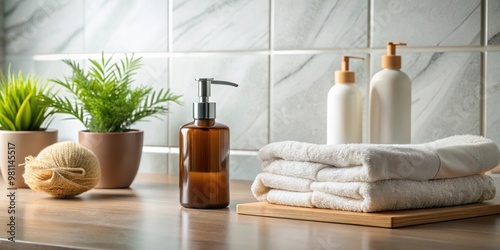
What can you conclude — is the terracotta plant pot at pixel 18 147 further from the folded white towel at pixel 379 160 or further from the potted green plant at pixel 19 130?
the folded white towel at pixel 379 160

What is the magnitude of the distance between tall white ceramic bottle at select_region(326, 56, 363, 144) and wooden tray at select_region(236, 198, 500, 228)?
220 mm

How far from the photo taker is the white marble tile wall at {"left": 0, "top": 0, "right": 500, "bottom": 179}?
4.48 feet

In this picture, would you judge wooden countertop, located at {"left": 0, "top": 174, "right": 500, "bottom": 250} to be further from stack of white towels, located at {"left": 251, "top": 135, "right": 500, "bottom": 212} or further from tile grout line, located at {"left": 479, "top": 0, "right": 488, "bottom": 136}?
tile grout line, located at {"left": 479, "top": 0, "right": 488, "bottom": 136}

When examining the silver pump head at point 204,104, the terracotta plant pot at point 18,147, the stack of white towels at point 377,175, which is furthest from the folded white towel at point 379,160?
the terracotta plant pot at point 18,147

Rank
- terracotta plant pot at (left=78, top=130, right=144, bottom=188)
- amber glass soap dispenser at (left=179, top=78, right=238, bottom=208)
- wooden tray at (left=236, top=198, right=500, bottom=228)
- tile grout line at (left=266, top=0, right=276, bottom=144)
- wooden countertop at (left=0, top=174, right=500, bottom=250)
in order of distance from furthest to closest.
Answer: tile grout line at (left=266, top=0, right=276, bottom=144) → terracotta plant pot at (left=78, top=130, right=144, bottom=188) → amber glass soap dispenser at (left=179, top=78, right=238, bottom=208) → wooden tray at (left=236, top=198, right=500, bottom=228) → wooden countertop at (left=0, top=174, right=500, bottom=250)

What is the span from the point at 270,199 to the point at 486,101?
17.8 inches

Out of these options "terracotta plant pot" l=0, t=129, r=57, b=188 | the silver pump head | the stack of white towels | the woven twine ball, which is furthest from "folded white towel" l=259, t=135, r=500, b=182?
"terracotta plant pot" l=0, t=129, r=57, b=188

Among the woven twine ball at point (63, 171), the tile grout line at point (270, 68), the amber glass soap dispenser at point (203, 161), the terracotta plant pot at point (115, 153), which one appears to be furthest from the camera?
the tile grout line at point (270, 68)

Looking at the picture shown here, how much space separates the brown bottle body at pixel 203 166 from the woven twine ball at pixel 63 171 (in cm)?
21

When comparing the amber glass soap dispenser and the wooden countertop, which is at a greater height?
the amber glass soap dispenser

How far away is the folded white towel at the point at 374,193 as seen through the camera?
1038mm

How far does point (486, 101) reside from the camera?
1.35 m

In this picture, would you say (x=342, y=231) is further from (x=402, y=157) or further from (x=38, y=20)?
(x=38, y=20)

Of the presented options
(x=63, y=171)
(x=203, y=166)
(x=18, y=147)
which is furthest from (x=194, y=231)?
(x=18, y=147)
